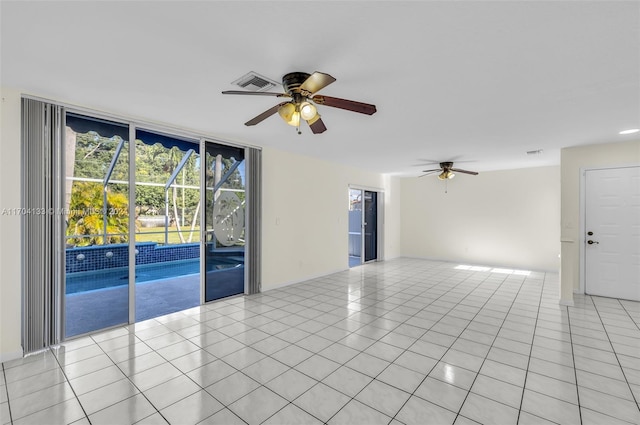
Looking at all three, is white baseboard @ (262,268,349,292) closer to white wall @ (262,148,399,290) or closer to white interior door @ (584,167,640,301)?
white wall @ (262,148,399,290)

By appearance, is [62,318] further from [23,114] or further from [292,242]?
[292,242]

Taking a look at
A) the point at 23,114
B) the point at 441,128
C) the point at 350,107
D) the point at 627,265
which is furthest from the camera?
the point at 627,265

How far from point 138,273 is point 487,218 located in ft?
29.0

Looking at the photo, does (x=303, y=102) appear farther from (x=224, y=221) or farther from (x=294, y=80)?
(x=224, y=221)

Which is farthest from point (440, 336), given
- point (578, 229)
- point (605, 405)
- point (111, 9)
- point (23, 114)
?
point (23, 114)

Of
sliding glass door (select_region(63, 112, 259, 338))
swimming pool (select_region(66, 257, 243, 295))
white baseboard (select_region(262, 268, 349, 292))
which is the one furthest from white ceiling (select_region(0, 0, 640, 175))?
white baseboard (select_region(262, 268, 349, 292))

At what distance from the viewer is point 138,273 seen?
688 centimetres

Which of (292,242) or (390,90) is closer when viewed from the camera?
(390,90)

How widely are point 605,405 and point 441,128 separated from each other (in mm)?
3098

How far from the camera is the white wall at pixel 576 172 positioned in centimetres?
438

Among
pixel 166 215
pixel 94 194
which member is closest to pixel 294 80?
pixel 94 194

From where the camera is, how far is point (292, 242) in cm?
545

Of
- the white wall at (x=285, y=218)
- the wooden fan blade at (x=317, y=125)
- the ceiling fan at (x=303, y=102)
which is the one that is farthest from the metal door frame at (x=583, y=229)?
the wooden fan blade at (x=317, y=125)

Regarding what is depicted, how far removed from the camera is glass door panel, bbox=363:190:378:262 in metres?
8.03
